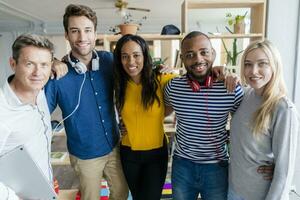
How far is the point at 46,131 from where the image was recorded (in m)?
1.30

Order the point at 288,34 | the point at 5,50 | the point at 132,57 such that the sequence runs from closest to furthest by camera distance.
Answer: the point at 132,57, the point at 288,34, the point at 5,50

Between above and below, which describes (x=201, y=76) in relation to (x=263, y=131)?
above

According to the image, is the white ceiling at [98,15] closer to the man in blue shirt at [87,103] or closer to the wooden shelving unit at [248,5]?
the wooden shelving unit at [248,5]

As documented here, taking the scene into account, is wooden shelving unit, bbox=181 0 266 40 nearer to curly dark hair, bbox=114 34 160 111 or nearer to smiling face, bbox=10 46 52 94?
curly dark hair, bbox=114 34 160 111

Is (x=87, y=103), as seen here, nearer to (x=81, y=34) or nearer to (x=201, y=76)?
(x=81, y=34)

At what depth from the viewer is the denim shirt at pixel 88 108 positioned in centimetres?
149

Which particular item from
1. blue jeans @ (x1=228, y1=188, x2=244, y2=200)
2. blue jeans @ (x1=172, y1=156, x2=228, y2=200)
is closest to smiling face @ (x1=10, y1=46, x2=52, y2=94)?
blue jeans @ (x1=172, y1=156, x2=228, y2=200)

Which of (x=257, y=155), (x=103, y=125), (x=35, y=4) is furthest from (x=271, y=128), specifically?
(x=35, y=4)

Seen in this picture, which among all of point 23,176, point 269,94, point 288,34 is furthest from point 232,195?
point 288,34

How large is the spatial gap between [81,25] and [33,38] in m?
0.33

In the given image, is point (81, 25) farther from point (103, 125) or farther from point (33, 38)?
point (103, 125)

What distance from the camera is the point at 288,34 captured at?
6.84ft

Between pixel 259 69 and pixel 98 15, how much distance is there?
5.99 metres

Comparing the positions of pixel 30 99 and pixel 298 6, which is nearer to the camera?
pixel 30 99
